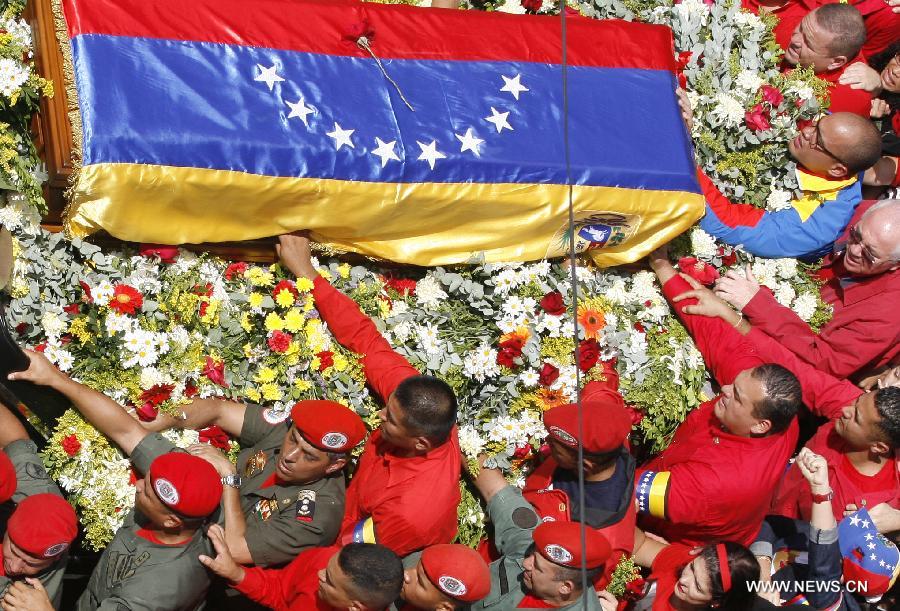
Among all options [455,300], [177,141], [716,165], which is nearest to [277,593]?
[455,300]

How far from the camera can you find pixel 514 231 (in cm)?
480

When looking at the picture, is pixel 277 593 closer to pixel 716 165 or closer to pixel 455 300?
pixel 455 300

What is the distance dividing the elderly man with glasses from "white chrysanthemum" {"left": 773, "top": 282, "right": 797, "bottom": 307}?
182mm

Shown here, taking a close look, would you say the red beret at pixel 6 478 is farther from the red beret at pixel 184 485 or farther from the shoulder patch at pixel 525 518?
the shoulder patch at pixel 525 518

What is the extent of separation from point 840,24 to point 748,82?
628 mm

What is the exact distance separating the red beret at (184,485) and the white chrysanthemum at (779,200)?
3.07m

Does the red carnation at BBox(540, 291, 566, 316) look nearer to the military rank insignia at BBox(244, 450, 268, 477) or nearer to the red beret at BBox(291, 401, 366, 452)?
the red beret at BBox(291, 401, 366, 452)

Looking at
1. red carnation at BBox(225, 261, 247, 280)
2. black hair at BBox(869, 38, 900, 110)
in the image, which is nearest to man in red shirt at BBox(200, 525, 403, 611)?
red carnation at BBox(225, 261, 247, 280)

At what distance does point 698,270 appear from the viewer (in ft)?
16.8

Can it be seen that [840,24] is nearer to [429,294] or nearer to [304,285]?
[429,294]

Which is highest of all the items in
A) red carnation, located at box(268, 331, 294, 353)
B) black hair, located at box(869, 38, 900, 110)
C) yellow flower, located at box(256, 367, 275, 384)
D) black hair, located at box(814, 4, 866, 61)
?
black hair, located at box(814, 4, 866, 61)

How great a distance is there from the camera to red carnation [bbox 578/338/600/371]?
15.7ft

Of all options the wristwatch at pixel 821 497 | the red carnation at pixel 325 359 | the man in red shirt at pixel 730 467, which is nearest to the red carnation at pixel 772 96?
the man in red shirt at pixel 730 467

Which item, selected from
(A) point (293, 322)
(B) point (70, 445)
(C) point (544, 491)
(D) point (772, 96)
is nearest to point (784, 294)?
(D) point (772, 96)
